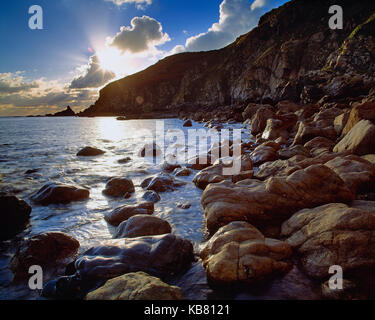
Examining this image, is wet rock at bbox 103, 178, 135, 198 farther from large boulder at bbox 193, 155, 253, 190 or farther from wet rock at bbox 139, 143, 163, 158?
wet rock at bbox 139, 143, 163, 158

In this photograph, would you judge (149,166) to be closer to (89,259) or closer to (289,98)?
(89,259)

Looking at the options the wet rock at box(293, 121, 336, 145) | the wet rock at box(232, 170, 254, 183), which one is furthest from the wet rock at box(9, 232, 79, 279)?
the wet rock at box(293, 121, 336, 145)

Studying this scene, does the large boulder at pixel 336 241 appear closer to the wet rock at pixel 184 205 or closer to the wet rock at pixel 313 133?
the wet rock at pixel 184 205

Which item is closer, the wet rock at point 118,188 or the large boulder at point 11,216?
the large boulder at point 11,216

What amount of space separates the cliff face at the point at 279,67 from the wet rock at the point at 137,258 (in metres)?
21.9

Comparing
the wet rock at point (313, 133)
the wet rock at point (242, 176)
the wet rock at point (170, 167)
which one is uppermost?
the wet rock at point (313, 133)

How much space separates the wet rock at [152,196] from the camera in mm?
5090

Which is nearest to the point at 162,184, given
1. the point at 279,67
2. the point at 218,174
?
the point at 218,174

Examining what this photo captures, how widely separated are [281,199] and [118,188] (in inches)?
165

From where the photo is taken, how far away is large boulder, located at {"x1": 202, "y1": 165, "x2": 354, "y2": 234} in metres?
3.27

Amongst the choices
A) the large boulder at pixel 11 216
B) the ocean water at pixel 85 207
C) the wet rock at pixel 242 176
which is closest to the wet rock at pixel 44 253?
the ocean water at pixel 85 207

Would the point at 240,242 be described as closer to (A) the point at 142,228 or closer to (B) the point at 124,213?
(A) the point at 142,228
